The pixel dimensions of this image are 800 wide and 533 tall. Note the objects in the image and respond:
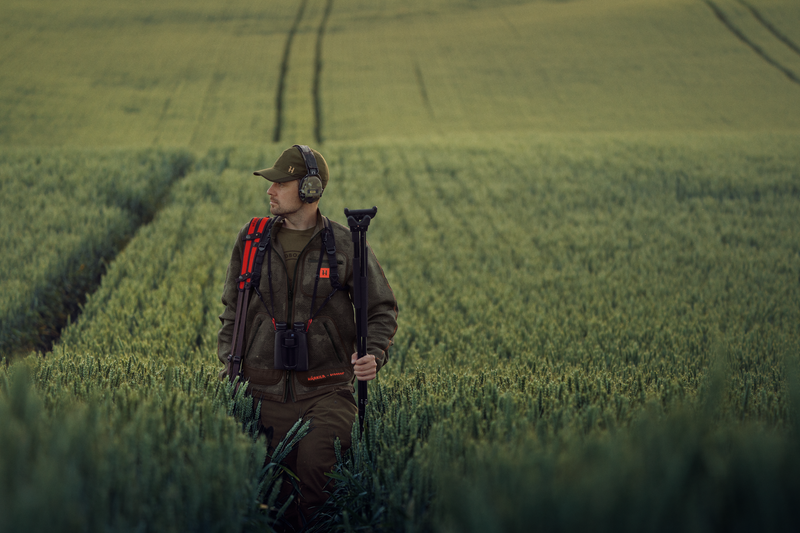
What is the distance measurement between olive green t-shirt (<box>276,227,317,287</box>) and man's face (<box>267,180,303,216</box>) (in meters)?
0.14

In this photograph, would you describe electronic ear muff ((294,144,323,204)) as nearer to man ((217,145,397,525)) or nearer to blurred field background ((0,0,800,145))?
man ((217,145,397,525))

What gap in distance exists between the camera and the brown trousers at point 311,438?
3.12m

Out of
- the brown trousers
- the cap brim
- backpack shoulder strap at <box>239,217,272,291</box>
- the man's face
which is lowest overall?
the brown trousers

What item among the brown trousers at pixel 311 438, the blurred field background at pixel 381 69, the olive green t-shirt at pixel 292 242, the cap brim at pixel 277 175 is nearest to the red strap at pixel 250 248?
the olive green t-shirt at pixel 292 242

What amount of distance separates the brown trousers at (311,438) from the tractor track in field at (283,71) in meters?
18.1

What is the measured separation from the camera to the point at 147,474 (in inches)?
74.6

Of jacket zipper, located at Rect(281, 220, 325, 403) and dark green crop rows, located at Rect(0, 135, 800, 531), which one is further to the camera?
jacket zipper, located at Rect(281, 220, 325, 403)

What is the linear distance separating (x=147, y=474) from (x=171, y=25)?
3542 cm

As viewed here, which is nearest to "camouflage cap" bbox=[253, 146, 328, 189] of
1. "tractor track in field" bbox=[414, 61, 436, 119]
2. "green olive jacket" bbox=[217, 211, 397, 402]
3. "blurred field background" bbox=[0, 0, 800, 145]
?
"green olive jacket" bbox=[217, 211, 397, 402]

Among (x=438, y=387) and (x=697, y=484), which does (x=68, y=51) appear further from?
(x=697, y=484)

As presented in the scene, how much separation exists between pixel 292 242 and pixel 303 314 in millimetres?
451

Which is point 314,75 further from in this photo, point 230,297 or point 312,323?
point 312,323

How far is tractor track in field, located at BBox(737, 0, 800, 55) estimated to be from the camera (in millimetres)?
30450

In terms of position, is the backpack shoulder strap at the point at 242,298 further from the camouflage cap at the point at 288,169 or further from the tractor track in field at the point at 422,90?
the tractor track in field at the point at 422,90
